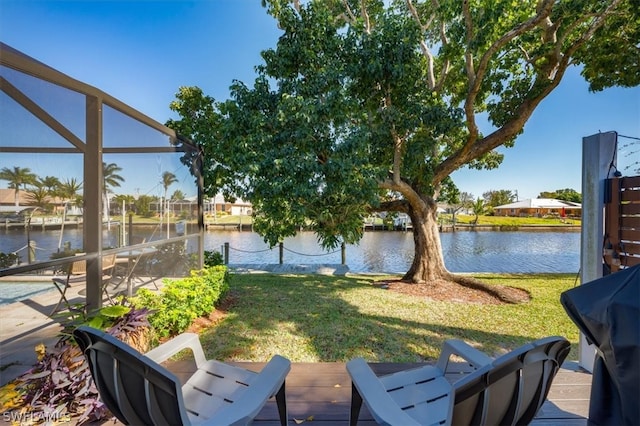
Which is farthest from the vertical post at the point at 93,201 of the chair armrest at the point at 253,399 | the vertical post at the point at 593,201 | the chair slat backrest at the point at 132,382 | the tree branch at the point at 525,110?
the tree branch at the point at 525,110

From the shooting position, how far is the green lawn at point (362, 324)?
3064 mm

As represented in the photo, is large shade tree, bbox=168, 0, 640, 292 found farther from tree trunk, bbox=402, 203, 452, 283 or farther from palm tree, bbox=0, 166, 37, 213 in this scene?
palm tree, bbox=0, 166, 37, 213

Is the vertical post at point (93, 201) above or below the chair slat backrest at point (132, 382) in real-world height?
above

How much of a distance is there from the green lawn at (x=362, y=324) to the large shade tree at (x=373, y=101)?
3.84 feet

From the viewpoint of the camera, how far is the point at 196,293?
3.48 meters

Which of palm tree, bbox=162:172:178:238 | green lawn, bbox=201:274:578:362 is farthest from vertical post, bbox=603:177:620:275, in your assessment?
palm tree, bbox=162:172:178:238

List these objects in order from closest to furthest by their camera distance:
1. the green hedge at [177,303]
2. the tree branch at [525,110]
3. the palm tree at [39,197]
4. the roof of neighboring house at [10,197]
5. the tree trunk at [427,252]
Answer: the roof of neighboring house at [10,197]
the palm tree at [39,197]
the green hedge at [177,303]
the tree branch at [525,110]
the tree trunk at [427,252]

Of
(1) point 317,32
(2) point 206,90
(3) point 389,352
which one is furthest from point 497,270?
(2) point 206,90

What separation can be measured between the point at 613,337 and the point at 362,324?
2.97 meters

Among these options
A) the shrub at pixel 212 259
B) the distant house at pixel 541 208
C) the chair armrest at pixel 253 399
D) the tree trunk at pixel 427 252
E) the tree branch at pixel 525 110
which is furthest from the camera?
the distant house at pixel 541 208

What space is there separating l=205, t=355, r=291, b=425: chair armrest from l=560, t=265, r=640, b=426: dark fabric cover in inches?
57.2

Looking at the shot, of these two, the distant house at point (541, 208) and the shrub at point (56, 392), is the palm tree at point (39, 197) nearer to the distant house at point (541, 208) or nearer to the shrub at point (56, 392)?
the shrub at point (56, 392)

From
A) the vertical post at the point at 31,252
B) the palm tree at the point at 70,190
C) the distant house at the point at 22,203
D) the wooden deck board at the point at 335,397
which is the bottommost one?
the wooden deck board at the point at 335,397

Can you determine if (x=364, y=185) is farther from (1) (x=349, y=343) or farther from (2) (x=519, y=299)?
(2) (x=519, y=299)
